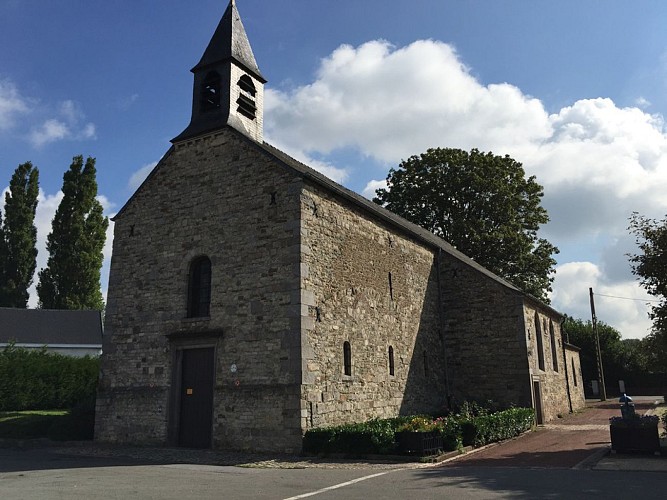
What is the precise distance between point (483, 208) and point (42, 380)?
2598 cm

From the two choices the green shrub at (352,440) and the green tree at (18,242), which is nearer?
the green shrub at (352,440)

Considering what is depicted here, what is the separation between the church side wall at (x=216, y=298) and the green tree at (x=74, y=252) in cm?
2508

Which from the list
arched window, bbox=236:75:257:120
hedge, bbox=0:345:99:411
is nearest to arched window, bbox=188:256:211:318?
arched window, bbox=236:75:257:120

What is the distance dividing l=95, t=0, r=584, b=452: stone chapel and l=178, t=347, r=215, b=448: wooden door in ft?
0.14

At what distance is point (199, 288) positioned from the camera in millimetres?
16766

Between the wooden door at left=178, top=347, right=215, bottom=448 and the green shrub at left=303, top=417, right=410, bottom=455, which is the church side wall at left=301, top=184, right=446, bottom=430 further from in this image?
the wooden door at left=178, top=347, right=215, bottom=448

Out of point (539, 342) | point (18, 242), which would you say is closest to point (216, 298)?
point (539, 342)

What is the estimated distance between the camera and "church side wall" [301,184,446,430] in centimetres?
1495

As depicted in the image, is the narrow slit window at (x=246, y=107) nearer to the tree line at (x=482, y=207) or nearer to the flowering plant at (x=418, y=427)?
the flowering plant at (x=418, y=427)

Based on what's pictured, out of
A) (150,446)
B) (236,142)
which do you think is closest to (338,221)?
(236,142)

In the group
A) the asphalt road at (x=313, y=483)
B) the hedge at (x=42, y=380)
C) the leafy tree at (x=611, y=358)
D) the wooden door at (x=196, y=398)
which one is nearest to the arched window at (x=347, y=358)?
the wooden door at (x=196, y=398)

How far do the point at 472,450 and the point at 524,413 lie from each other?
4.98 metres

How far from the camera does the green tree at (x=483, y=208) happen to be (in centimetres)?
3306

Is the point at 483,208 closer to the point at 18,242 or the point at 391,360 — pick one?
the point at 391,360
